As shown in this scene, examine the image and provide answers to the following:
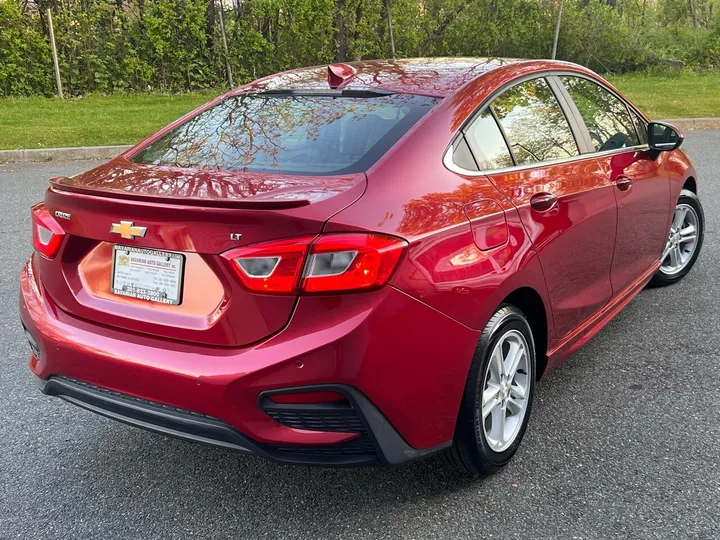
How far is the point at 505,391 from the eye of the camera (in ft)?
8.97

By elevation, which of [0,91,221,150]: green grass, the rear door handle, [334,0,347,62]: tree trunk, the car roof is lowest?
[0,91,221,150]: green grass

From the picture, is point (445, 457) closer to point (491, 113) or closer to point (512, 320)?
point (512, 320)

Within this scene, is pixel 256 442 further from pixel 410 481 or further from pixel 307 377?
pixel 410 481

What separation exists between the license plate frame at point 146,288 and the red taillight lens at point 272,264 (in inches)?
8.7

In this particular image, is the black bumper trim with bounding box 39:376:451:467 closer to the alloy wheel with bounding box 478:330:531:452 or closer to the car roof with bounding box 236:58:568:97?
the alloy wheel with bounding box 478:330:531:452

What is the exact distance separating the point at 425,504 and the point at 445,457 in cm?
19

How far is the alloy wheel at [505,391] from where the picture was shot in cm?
264

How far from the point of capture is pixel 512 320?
2650 mm

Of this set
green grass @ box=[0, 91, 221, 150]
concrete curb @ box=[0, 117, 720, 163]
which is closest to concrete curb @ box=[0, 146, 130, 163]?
concrete curb @ box=[0, 117, 720, 163]

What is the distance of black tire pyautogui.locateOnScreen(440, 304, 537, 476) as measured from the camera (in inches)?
96.7

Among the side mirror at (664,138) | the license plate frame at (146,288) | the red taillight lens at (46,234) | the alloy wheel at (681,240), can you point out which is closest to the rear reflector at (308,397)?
the license plate frame at (146,288)

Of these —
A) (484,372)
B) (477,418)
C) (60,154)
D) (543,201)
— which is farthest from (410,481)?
(60,154)

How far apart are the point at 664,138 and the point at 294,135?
2300 millimetres

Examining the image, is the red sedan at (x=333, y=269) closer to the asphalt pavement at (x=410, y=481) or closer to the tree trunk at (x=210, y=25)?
the asphalt pavement at (x=410, y=481)
